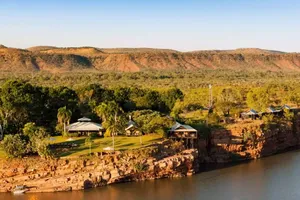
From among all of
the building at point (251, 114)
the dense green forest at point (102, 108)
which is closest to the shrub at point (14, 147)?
the dense green forest at point (102, 108)

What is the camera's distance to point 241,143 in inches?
1924

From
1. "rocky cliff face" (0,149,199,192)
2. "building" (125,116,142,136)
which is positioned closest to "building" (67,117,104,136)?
"building" (125,116,142,136)

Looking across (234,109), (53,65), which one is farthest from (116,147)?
(53,65)

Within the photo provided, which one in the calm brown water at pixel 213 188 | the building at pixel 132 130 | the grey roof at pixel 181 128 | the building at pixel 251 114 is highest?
the building at pixel 251 114

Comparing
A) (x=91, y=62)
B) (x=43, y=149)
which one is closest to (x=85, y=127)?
(x=43, y=149)

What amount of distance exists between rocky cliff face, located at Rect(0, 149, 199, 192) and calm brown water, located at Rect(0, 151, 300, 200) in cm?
89

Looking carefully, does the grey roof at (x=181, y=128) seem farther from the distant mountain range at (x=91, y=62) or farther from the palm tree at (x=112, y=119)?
the distant mountain range at (x=91, y=62)

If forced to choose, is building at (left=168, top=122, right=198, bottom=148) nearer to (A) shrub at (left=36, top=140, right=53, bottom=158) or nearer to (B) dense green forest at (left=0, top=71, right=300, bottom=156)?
(B) dense green forest at (left=0, top=71, right=300, bottom=156)

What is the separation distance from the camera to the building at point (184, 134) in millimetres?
45500

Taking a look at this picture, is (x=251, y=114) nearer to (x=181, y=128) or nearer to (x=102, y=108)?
(x=181, y=128)

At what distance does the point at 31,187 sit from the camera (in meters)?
37.5

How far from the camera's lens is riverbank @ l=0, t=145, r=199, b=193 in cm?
3766

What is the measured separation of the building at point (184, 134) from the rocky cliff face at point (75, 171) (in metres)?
5.68

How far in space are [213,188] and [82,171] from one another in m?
11.9
